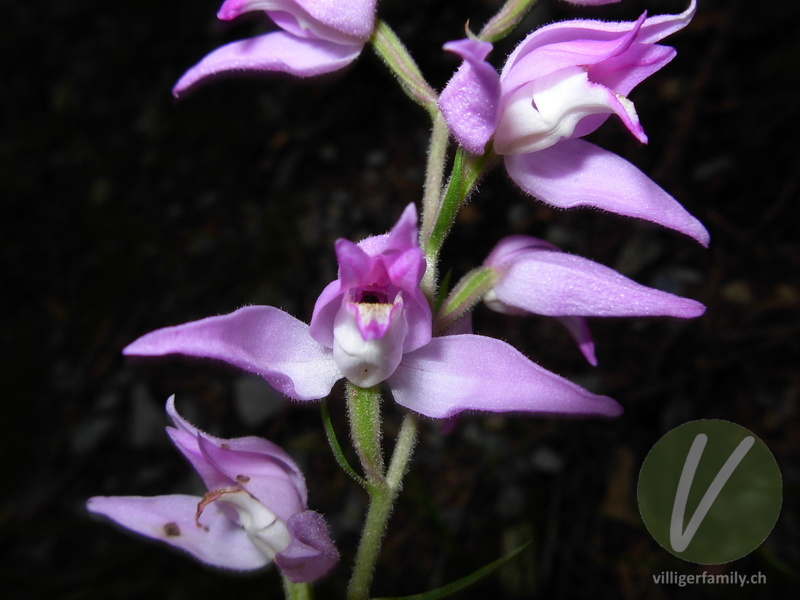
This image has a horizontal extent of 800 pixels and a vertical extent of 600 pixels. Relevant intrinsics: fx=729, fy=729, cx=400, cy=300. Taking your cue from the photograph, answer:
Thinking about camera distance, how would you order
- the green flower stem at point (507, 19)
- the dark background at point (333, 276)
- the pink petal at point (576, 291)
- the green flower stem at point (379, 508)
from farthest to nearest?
the dark background at point (333, 276), the green flower stem at point (507, 19), the green flower stem at point (379, 508), the pink petal at point (576, 291)

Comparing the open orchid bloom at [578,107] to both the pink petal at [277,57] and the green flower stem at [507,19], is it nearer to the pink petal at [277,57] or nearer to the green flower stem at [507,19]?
the green flower stem at [507,19]

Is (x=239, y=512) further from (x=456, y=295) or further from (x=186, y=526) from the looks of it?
(x=456, y=295)

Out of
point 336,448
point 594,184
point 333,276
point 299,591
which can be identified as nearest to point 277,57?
point 594,184

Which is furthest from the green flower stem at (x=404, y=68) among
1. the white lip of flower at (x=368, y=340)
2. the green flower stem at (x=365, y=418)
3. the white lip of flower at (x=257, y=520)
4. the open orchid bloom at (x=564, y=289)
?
the white lip of flower at (x=257, y=520)

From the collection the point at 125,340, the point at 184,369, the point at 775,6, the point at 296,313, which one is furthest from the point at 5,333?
the point at 775,6

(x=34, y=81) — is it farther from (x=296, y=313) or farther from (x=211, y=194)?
(x=296, y=313)

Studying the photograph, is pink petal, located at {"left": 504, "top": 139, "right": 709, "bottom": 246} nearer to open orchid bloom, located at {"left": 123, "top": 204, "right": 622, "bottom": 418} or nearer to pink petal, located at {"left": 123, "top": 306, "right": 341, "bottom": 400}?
open orchid bloom, located at {"left": 123, "top": 204, "right": 622, "bottom": 418}
